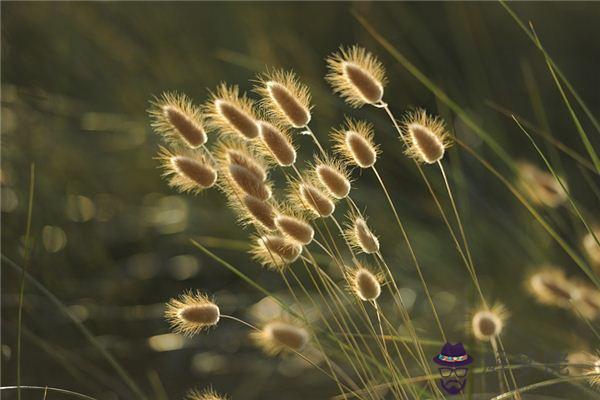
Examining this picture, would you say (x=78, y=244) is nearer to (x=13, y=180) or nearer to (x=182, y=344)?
(x=13, y=180)

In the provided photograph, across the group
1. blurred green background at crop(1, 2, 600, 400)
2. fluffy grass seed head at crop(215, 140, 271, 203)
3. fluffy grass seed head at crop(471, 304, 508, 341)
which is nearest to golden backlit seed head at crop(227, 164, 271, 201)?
fluffy grass seed head at crop(215, 140, 271, 203)

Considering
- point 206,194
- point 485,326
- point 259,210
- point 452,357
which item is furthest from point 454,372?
point 206,194

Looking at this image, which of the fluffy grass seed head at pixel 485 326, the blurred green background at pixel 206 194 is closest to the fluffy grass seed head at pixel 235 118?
the fluffy grass seed head at pixel 485 326

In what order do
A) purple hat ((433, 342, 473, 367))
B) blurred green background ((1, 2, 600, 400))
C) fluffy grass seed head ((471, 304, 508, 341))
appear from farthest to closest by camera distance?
blurred green background ((1, 2, 600, 400)) < purple hat ((433, 342, 473, 367)) < fluffy grass seed head ((471, 304, 508, 341))

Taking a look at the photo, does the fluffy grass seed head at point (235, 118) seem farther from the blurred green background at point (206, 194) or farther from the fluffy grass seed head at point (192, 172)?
the blurred green background at point (206, 194)

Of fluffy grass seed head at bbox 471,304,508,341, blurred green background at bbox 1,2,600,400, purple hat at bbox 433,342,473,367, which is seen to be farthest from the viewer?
blurred green background at bbox 1,2,600,400

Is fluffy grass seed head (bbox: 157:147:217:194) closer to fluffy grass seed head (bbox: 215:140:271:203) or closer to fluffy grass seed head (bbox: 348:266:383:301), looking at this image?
fluffy grass seed head (bbox: 215:140:271:203)
